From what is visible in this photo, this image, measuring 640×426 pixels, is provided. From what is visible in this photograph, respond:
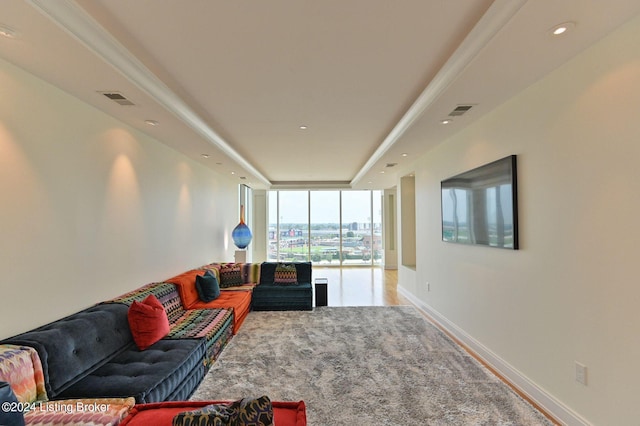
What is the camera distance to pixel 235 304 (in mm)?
4504

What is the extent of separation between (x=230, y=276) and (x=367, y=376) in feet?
11.1

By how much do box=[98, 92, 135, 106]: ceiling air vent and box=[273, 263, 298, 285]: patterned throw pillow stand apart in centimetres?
379

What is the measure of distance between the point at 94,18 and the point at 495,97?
122 inches

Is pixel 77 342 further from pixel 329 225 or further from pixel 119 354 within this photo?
pixel 329 225

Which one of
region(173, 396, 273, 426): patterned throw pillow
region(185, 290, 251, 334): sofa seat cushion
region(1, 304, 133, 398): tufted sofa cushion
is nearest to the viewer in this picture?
region(173, 396, 273, 426): patterned throw pillow

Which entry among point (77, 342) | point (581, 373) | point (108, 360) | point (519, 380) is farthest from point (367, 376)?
point (77, 342)

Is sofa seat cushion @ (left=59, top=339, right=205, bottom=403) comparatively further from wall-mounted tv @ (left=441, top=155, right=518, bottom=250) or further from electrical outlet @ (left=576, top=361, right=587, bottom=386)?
wall-mounted tv @ (left=441, top=155, right=518, bottom=250)

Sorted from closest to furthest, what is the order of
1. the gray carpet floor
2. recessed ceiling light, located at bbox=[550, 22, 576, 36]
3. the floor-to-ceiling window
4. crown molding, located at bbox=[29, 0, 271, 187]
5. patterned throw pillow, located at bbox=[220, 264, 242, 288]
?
crown molding, located at bbox=[29, 0, 271, 187]
recessed ceiling light, located at bbox=[550, 22, 576, 36]
the gray carpet floor
patterned throw pillow, located at bbox=[220, 264, 242, 288]
the floor-to-ceiling window

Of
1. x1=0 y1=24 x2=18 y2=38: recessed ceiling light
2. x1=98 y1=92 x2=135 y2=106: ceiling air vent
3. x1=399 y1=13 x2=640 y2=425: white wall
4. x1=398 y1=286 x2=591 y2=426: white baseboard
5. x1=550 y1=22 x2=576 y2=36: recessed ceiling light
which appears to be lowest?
x1=398 y1=286 x2=591 y2=426: white baseboard

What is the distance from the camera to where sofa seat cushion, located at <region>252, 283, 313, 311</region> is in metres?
5.50

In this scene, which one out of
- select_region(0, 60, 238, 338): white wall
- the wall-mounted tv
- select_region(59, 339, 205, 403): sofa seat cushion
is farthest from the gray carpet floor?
select_region(0, 60, 238, 338): white wall

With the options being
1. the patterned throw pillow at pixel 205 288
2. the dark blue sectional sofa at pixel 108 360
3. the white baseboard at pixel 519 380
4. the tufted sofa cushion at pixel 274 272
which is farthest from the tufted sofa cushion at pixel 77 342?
the white baseboard at pixel 519 380

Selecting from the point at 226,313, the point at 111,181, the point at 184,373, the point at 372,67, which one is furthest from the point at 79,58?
the point at 226,313

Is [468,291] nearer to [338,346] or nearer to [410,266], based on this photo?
[338,346]
